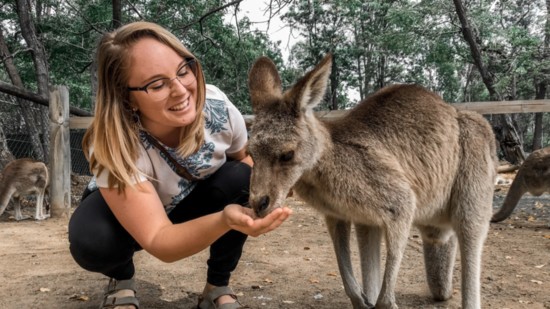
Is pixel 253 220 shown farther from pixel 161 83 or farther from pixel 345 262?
pixel 345 262

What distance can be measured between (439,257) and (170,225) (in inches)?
55.8

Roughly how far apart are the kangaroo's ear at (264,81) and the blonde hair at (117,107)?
36 centimetres

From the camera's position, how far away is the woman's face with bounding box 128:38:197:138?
1.71 m

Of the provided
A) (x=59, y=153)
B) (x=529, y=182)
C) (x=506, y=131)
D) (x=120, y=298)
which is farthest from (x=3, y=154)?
(x=506, y=131)

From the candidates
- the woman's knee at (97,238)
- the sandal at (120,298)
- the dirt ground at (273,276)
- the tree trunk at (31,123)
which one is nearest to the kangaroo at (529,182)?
the dirt ground at (273,276)

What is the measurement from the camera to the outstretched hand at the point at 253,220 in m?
1.42

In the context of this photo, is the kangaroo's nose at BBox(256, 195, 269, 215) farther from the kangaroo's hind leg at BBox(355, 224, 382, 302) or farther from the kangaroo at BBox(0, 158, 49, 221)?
the kangaroo at BBox(0, 158, 49, 221)

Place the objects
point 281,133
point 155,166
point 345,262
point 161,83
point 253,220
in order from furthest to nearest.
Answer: point 345,262
point 155,166
point 281,133
point 161,83
point 253,220

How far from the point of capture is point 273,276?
114 inches

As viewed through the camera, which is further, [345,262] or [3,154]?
[3,154]

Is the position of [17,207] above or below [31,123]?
below

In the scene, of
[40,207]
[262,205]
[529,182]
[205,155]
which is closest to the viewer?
[262,205]

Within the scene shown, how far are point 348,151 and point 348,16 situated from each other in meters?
17.4

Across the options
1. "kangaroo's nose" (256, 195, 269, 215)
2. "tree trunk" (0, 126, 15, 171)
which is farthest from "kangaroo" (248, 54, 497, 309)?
"tree trunk" (0, 126, 15, 171)
